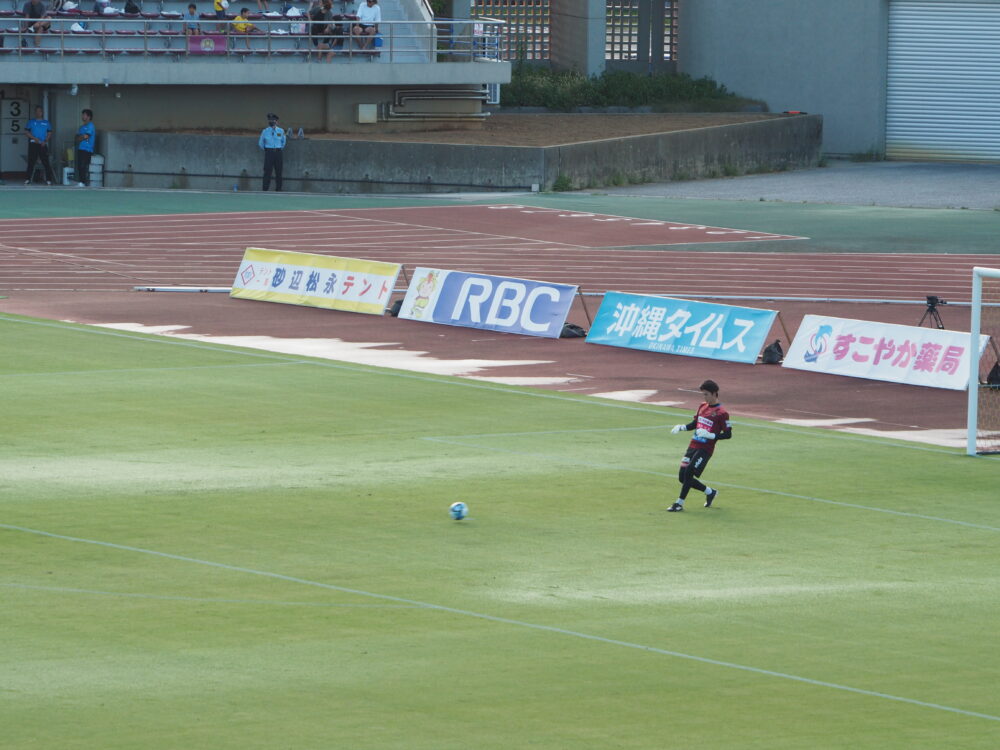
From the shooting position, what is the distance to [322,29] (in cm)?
5428

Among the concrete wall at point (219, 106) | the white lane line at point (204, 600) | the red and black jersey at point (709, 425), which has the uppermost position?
the concrete wall at point (219, 106)

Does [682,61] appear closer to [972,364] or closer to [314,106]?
[314,106]

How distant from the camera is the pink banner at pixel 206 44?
51.9m

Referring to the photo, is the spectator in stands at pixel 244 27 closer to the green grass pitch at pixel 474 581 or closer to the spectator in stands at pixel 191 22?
the spectator in stands at pixel 191 22

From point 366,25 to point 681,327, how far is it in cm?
2776

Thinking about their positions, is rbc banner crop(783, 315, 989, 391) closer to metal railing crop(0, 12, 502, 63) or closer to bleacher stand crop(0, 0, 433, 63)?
bleacher stand crop(0, 0, 433, 63)

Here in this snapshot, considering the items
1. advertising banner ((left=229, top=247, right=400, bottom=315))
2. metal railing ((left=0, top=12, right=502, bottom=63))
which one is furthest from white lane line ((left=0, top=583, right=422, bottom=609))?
metal railing ((left=0, top=12, right=502, bottom=63))

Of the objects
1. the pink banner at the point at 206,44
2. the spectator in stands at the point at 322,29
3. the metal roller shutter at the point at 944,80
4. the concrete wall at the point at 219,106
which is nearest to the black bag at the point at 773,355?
the concrete wall at the point at 219,106

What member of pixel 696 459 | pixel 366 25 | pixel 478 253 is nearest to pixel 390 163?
pixel 366 25

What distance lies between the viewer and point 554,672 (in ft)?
40.1

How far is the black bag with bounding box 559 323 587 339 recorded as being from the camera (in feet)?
97.0

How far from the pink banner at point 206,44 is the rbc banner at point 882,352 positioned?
28.9 m

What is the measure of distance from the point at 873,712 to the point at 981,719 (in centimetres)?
63

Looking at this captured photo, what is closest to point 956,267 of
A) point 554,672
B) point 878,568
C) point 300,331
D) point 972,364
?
point 300,331
